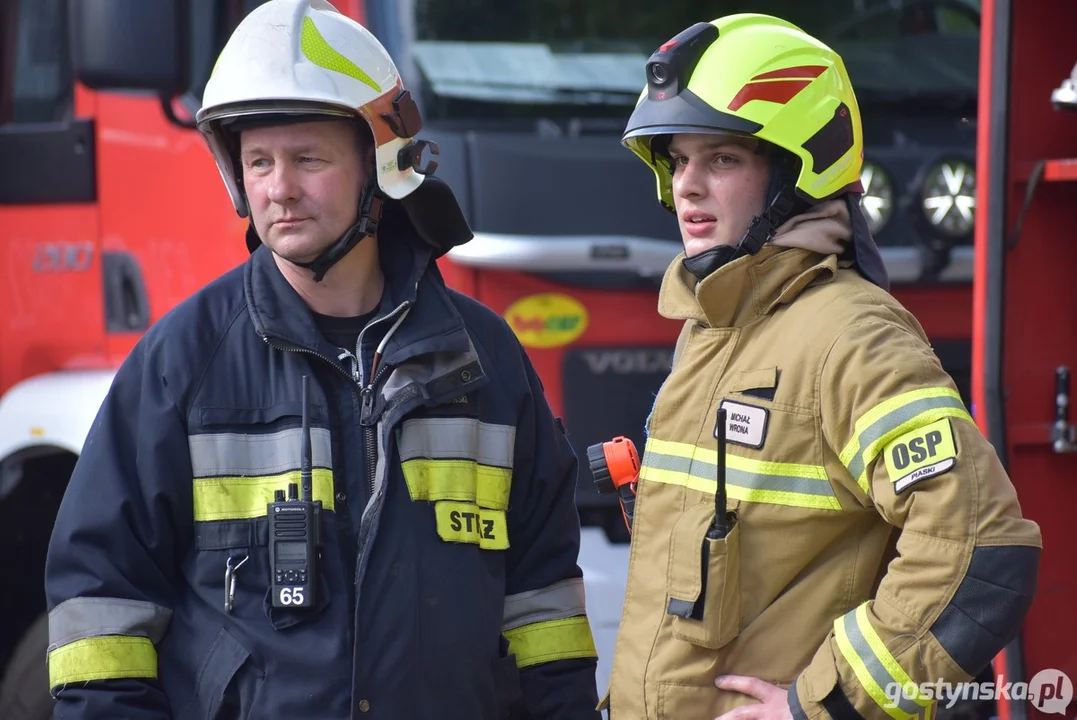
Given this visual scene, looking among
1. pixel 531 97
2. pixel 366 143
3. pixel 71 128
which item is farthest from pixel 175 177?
pixel 366 143

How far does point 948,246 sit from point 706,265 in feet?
5.46

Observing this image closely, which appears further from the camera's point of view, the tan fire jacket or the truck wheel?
the truck wheel

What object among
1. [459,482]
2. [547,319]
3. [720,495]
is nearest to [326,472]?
[459,482]

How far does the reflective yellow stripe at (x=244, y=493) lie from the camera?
86.9 inches

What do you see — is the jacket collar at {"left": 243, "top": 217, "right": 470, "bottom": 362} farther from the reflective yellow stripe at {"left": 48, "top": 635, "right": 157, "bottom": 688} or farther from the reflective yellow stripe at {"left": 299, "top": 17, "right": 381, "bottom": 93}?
the reflective yellow stripe at {"left": 48, "top": 635, "right": 157, "bottom": 688}

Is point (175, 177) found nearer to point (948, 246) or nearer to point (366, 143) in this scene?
point (366, 143)

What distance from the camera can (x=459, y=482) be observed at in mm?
2334

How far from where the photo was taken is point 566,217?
11.6ft

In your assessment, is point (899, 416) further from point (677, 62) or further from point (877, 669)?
point (677, 62)

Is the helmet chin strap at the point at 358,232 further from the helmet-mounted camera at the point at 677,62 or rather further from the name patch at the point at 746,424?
the name patch at the point at 746,424

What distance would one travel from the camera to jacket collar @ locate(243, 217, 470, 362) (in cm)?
229

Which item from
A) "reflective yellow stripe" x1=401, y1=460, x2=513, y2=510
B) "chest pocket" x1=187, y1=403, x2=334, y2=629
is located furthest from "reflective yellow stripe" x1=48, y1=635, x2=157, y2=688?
"reflective yellow stripe" x1=401, y1=460, x2=513, y2=510

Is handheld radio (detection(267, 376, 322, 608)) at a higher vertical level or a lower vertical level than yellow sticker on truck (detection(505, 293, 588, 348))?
higher

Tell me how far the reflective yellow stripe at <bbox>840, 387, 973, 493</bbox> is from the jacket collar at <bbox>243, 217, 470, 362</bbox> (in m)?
0.72
